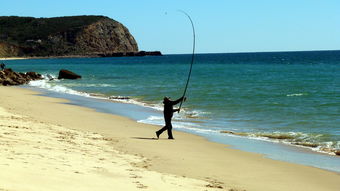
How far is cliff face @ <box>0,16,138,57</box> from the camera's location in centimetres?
17250

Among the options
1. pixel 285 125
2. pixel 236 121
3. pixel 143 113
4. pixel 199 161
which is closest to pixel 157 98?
pixel 143 113

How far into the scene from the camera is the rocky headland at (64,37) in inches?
6791

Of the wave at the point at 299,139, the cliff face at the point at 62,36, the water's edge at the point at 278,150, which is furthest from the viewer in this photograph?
the cliff face at the point at 62,36

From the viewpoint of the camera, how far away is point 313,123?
17344mm

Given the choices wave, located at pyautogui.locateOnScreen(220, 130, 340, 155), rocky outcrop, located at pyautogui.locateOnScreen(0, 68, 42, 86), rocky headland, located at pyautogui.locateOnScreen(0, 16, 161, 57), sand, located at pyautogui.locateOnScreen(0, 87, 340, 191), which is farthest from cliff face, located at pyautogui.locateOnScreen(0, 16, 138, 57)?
sand, located at pyautogui.locateOnScreen(0, 87, 340, 191)

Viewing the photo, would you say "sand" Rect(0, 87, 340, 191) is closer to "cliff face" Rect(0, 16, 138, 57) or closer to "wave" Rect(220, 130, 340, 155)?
"wave" Rect(220, 130, 340, 155)

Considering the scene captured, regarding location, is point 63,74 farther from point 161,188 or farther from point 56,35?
point 56,35

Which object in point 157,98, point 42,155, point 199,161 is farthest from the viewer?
point 157,98

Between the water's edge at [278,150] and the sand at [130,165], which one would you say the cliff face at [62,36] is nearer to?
the water's edge at [278,150]

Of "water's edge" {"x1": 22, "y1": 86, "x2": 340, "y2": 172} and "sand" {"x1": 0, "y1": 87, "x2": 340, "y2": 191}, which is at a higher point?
"sand" {"x1": 0, "y1": 87, "x2": 340, "y2": 191}

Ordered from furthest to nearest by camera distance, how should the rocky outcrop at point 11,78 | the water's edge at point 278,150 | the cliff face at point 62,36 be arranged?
the cliff face at point 62,36 → the rocky outcrop at point 11,78 → the water's edge at point 278,150

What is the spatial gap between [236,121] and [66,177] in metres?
11.8

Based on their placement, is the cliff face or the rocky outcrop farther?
the cliff face

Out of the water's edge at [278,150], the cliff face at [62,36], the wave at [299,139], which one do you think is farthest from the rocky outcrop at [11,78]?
the cliff face at [62,36]
